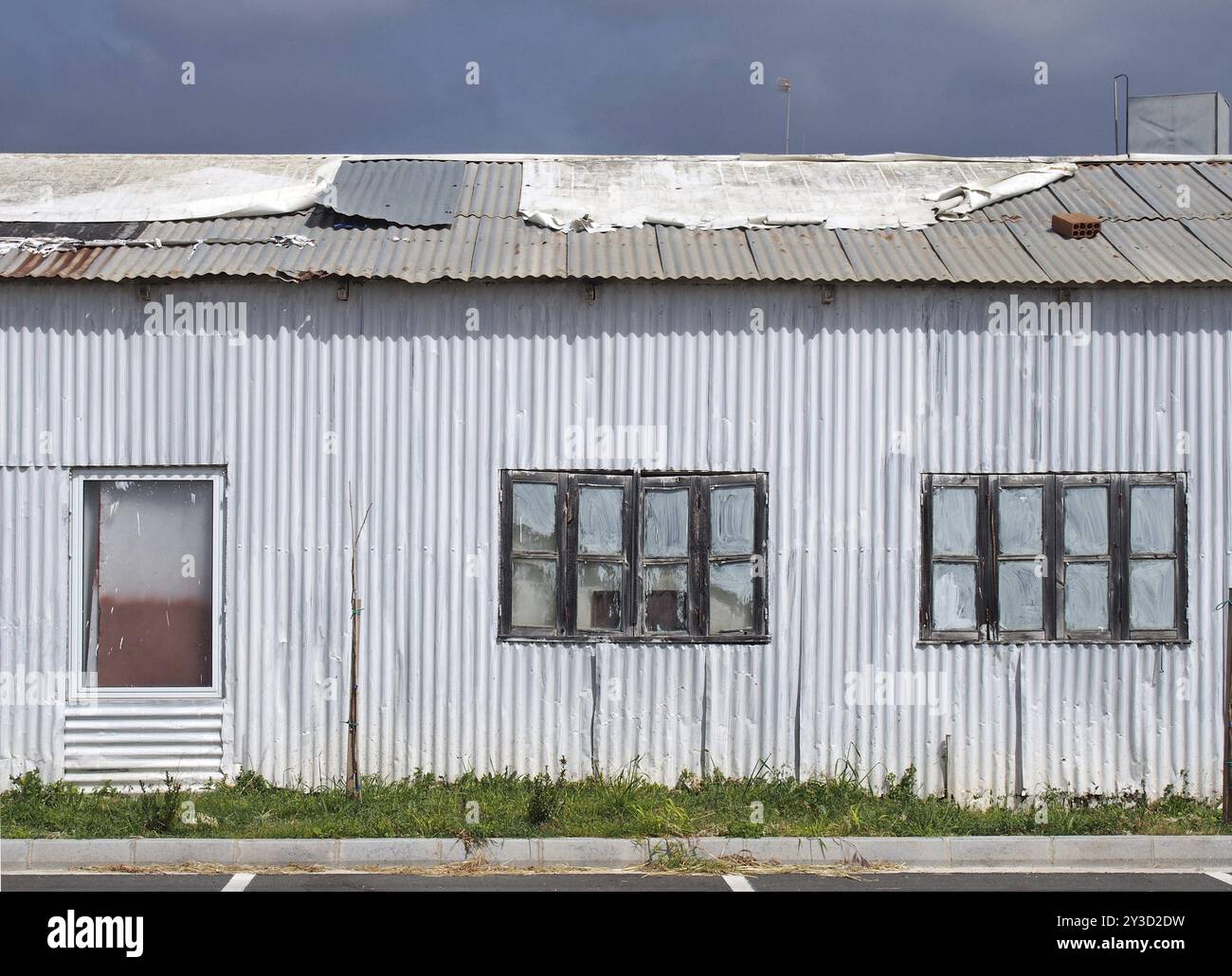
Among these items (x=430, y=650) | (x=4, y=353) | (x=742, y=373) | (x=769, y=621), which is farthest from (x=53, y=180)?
(x=769, y=621)

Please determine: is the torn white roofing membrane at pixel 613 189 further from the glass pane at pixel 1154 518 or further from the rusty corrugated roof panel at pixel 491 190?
the glass pane at pixel 1154 518

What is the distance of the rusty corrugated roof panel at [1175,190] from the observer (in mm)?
11469

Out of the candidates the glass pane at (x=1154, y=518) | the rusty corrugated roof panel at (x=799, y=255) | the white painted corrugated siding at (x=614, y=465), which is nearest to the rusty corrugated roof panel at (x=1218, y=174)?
the white painted corrugated siding at (x=614, y=465)

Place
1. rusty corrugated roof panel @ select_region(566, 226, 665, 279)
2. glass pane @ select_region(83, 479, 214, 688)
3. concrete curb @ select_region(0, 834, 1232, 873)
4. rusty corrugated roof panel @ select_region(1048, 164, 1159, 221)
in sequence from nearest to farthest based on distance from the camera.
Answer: concrete curb @ select_region(0, 834, 1232, 873) < rusty corrugated roof panel @ select_region(566, 226, 665, 279) < glass pane @ select_region(83, 479, 214, 688) < rusty corrugated roof panel @ select_region(1048, 164, 1159, 221)

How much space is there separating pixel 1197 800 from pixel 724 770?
3659 mm

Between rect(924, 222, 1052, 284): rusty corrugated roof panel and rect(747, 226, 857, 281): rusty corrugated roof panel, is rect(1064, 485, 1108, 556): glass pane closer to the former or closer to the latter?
rect(924, 222, 1052, 284): rusty corrugated roof panel

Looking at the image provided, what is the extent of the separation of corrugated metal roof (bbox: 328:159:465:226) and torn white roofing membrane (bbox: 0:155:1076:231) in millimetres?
114

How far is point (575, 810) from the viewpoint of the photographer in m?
8.85

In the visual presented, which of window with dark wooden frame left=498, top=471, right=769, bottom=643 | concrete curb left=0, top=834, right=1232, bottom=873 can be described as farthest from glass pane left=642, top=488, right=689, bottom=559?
concrete curb left=0, top=834, right=1232, bottom=873

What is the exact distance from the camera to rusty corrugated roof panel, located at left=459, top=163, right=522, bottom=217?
11.2 meters

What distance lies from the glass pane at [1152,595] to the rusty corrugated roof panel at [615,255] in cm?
442

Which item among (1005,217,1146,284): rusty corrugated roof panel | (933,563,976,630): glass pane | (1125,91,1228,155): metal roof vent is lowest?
(933,563,976,630): glass pane

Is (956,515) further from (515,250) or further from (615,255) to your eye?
(515,250)

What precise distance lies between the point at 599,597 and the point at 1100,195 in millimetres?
6130
